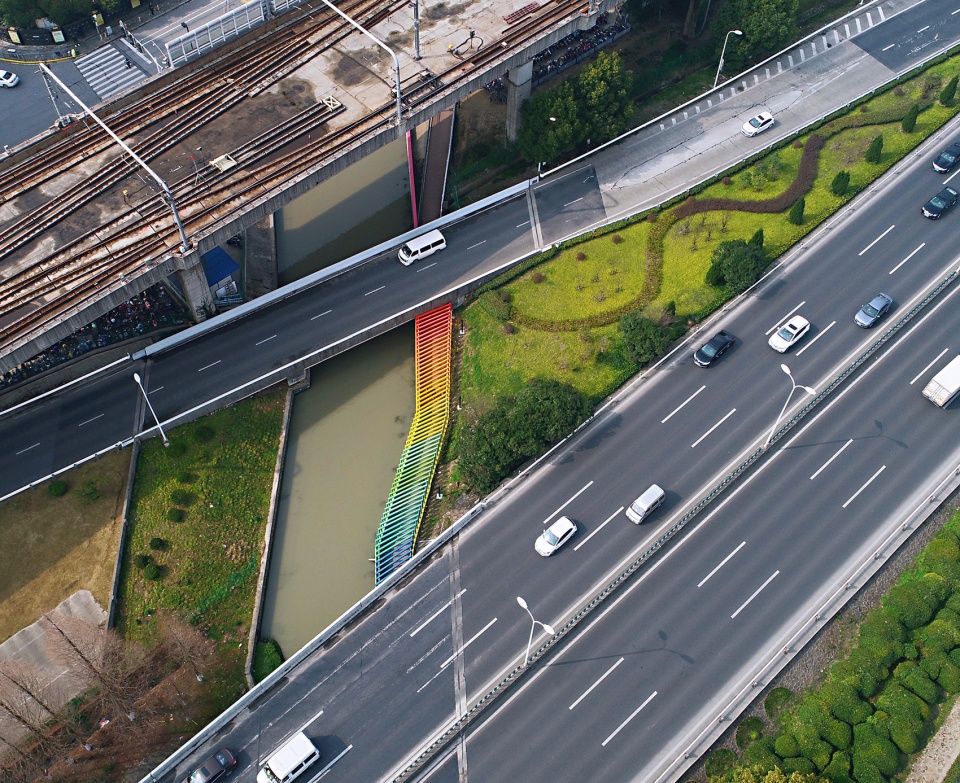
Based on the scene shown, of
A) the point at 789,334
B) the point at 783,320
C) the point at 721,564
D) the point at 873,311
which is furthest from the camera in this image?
the point at 783,320

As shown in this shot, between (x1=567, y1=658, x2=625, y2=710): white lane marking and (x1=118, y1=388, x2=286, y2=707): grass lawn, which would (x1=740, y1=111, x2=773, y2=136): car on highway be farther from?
(x1=567, y1=658, x2=625, y2=710): white lane marking

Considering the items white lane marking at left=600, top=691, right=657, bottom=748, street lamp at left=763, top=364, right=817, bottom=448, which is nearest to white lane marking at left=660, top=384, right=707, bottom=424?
street lamp at left=763, top=364, right=817, bottom=448

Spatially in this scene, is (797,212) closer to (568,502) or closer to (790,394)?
(790,394)

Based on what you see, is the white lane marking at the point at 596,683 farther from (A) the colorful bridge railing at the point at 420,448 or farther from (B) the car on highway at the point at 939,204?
(B) the car on highway at the point at 939,204

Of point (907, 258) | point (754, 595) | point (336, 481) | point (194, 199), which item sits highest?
point (194, 199)

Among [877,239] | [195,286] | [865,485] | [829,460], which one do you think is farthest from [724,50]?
[195,286]

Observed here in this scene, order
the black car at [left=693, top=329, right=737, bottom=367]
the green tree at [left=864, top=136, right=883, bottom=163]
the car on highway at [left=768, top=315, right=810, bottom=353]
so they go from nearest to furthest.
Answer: the black car at [left=693, top=329, right=737, bottom=367] < the car on highway at [left=768, top=315, right=810, bottom=353] < the green tree at [left=864, top=136, right=883, bottom=163]

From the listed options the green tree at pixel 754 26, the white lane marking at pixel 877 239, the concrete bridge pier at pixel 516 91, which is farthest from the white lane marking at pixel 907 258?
the concrete bridge pier at pixel 516 91

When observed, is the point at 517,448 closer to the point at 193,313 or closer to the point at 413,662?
the point at 413,662
